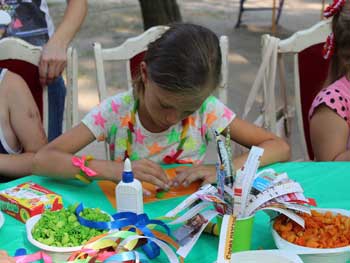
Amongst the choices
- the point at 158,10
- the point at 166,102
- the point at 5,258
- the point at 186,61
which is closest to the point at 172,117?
the point at 166,102

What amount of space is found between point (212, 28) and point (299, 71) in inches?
182

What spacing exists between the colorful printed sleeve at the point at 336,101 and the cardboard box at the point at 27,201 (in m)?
1.14

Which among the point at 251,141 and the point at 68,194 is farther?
the point at 251,141

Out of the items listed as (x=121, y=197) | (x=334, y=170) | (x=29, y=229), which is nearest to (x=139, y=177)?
(x=121, y=197)

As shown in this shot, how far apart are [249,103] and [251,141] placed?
25.2 inches

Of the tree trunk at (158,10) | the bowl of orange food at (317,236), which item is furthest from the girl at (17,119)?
the tree trunk at (158,10)

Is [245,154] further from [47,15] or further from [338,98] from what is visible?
[47,15]

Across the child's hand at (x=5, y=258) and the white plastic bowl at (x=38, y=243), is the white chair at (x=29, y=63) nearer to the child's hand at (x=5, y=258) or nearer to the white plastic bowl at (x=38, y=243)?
the white plastic bowl at (x=38, y=243)

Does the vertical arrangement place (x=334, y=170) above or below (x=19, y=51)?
below

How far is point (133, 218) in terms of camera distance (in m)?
1.27

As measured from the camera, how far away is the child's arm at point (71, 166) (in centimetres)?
153

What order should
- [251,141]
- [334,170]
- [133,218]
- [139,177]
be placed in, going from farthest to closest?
[251,141] < [334,170] < [139,177] < [133,218]

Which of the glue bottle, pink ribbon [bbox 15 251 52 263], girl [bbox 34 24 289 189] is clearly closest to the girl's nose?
girl [bbox 34 24 289 189]

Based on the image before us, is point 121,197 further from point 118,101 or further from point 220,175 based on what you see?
point 118,101
